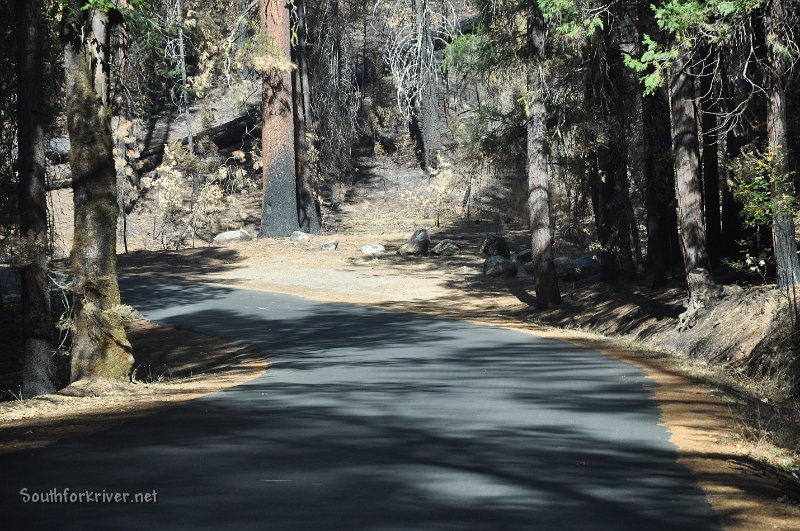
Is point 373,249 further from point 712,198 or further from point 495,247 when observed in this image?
point 712,198

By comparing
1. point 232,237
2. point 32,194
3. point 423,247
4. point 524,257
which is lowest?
point 524,257

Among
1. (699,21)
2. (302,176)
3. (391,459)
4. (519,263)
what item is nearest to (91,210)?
(391,459)

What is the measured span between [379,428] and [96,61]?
8.15m

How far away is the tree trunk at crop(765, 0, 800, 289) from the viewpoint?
627 inches

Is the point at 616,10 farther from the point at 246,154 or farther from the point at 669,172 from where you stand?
the point at 246,154

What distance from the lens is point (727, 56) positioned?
19469 mm

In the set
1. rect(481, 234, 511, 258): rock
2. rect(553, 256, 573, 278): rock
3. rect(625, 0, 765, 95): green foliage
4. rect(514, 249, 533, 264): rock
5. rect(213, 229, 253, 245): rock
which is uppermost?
rect(625, 0, 765, 95): green foliage

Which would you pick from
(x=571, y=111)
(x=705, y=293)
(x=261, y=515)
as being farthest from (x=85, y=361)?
(x=571, y=111)

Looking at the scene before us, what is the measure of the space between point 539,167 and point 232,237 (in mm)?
22068

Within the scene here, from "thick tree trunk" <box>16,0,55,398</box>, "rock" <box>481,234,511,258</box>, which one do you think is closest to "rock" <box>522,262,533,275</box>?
"rock" <box>481,234,511,258</box>

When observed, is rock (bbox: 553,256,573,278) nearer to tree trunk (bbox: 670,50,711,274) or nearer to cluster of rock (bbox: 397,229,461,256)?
cluster of rock (bbox: 397,229,461,256)

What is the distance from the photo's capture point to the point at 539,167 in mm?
25844

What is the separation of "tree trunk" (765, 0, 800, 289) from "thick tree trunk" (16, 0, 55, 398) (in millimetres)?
11692

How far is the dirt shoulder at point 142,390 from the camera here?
10.7 metres
